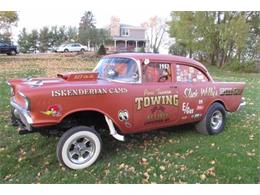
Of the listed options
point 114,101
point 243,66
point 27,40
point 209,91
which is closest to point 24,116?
point 114,101

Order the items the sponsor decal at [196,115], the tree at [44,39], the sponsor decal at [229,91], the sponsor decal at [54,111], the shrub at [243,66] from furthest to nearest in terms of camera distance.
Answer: the tree at [44,39]
the shrub at [243,66]
the sponsor decal at [229,91]
the sponsor decal at [196,115]
the sponsor decal at [54,111]

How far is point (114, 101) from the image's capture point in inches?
182

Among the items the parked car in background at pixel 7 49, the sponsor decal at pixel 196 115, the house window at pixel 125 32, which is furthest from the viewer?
the house window at pixel 125 32

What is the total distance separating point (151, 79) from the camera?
516 cm

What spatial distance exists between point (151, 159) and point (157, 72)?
153cm

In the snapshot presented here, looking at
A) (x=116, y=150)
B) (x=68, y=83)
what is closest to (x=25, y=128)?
(x=68, y=83)

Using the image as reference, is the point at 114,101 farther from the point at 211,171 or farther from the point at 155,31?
the point at 155,31

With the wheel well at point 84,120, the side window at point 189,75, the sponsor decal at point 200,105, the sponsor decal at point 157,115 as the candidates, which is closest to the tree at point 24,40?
the side window at point 189,75

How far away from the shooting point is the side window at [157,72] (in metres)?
5.12

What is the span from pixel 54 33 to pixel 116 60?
4565cm

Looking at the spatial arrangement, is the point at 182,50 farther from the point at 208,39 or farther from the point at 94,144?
the point at 94,144

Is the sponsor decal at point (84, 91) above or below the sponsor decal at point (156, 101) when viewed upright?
above

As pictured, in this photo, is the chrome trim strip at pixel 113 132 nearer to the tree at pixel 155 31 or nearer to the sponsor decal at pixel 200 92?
the sponsor decal at pixel 200 92

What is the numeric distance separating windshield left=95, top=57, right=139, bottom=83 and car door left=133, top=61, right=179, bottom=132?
17 cm
